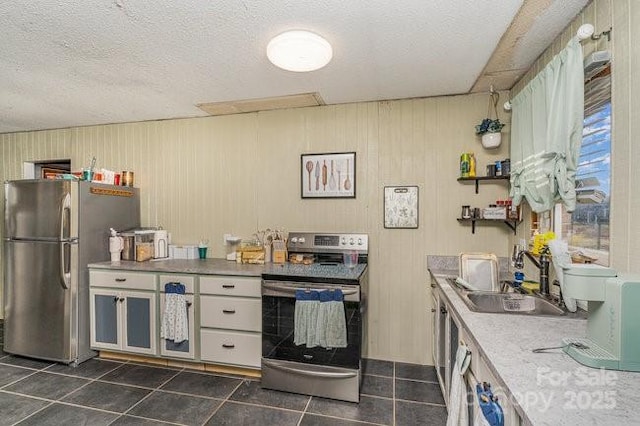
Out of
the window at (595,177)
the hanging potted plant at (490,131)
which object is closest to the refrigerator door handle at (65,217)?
the hanging potted plant at (490,131)

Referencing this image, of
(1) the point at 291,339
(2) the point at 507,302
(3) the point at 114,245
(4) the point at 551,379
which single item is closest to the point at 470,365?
(4) the point at 551,379

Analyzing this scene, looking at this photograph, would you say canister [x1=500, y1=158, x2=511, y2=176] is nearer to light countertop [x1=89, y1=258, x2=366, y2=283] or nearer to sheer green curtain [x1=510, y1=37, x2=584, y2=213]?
sheer green curtain [x1=510, y1=37, x2=584, y2=213]

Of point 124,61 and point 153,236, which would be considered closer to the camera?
point 124,61

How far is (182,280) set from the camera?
2615mm

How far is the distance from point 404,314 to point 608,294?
1.87 metres

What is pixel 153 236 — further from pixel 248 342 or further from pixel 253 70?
pixel 253 70

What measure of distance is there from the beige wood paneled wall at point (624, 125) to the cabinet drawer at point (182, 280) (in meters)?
2.72

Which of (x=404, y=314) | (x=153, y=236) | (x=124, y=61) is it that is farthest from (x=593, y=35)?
(x=153, y=236)

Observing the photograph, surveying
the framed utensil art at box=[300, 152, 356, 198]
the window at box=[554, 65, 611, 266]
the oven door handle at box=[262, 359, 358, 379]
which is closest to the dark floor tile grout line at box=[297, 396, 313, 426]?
the oven door handle at box=[262, 359, 358, 379]

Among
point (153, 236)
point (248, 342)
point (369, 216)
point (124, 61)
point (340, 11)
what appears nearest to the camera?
point (340, 11)

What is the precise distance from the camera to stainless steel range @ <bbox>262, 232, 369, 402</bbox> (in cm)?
220

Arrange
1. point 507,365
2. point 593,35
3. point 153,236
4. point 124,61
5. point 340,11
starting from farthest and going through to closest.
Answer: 1. point 153,236
2. point 124,61
3. point 340,11
4. point 593,35
5. point 507,365

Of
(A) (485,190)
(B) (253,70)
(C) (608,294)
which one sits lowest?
(C) (608,294)

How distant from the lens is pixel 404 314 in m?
2.79
